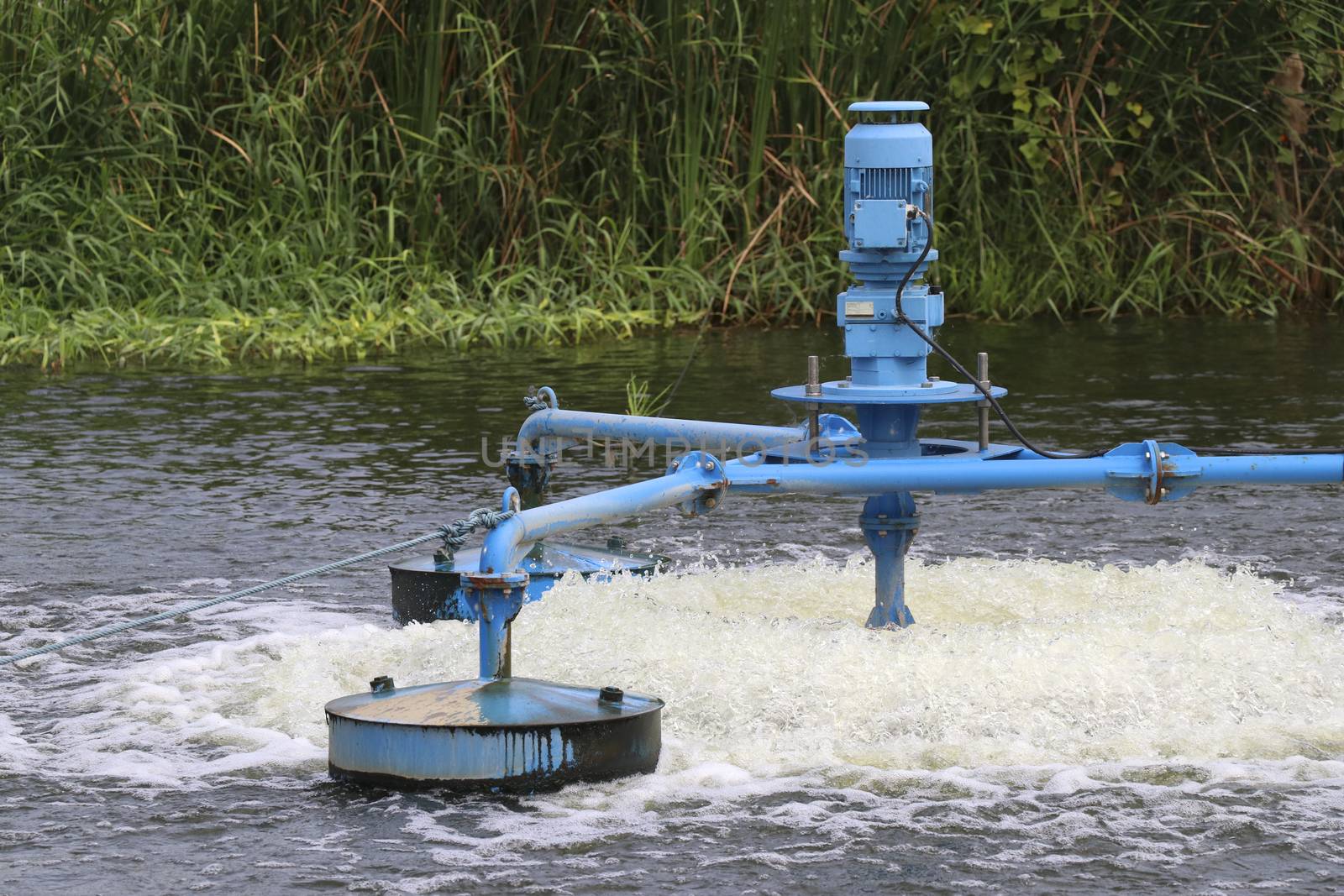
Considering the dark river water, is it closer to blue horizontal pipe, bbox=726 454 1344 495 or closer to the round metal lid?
the round metal lid

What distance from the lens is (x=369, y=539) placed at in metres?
7.16

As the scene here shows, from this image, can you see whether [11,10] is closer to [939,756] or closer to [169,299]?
[169,299]

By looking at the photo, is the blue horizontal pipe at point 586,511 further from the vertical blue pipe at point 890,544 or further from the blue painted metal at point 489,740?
the vertical blue pipe at point 890,544

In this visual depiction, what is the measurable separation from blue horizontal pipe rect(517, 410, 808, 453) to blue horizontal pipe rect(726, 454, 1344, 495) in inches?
25.7

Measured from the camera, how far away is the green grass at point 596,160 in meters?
12.3

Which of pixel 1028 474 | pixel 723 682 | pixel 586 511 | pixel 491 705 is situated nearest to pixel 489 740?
pixel 491 705

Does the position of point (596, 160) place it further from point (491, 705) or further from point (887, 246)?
point (491, 705)

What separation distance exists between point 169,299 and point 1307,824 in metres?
9.06

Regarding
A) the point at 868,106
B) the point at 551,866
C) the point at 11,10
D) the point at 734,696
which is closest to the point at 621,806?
the point at 551,866

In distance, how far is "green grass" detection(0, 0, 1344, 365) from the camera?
1234 centimetres

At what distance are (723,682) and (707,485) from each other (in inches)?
18.4

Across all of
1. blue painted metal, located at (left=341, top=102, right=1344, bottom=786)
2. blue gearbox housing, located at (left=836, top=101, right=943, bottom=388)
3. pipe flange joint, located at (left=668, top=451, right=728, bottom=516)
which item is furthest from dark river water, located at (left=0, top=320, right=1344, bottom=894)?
blue gearbox housing, located at (left=836, top=101, right=943, bottom=388)

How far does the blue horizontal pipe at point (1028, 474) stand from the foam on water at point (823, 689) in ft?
1.41

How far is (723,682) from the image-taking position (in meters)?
5.10
